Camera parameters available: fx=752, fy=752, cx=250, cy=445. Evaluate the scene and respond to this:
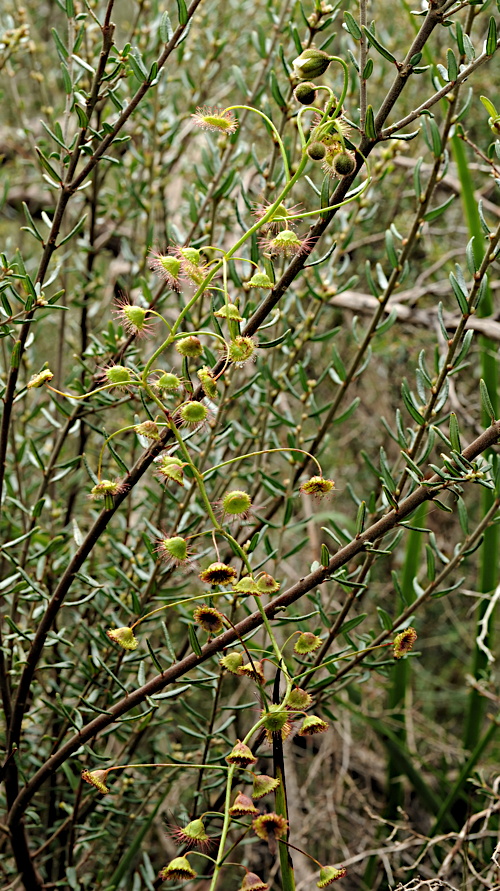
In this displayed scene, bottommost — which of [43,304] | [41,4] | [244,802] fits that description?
[244,802]

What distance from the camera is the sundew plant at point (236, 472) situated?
521 millimetres

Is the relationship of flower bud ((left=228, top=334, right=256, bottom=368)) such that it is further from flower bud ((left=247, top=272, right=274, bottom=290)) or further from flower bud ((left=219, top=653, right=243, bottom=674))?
flower bud ((left=219, top=653, right=243, bottom=674))

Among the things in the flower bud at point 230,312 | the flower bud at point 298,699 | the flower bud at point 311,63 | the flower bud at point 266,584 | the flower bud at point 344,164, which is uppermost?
the flower bud at point 311,63

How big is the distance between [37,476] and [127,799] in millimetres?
733

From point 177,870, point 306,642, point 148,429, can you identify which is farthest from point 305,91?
point 177,870

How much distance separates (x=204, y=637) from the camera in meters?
1.01

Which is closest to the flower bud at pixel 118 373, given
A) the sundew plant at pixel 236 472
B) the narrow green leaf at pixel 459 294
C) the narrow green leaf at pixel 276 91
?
the sundew plant at pixel 236 472

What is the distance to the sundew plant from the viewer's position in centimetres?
52

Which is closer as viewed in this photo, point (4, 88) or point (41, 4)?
point (41, 4)

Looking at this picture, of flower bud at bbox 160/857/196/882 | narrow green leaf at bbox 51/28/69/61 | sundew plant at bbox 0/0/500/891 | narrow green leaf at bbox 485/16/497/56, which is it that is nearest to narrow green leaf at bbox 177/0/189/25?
sundew plant at bbox 0/0/500/891

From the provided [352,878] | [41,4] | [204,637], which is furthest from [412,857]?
[41,4]

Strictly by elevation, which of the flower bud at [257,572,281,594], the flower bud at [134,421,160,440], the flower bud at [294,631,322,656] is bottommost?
the flower bud at [294,631,322,656]

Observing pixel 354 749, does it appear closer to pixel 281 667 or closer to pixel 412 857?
pixel 412 857

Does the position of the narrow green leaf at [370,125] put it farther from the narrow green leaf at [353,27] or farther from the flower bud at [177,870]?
the flower bud at [177,870]
